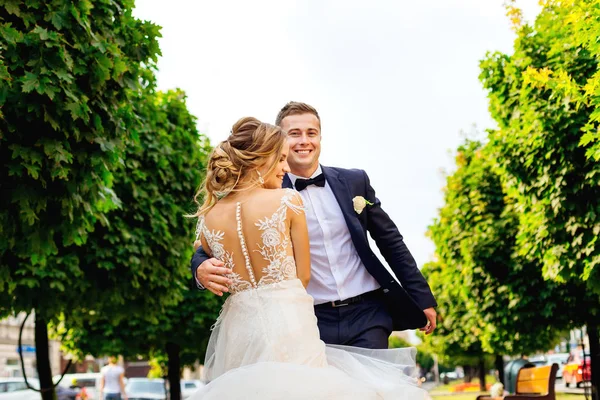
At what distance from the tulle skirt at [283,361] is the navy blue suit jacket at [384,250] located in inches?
21.4

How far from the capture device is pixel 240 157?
445 centimetres

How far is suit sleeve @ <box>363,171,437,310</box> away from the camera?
204 inches

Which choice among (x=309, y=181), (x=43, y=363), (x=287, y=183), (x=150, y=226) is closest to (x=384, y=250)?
(x=309, y=181)

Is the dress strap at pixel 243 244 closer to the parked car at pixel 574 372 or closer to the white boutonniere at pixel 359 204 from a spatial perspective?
the white boutonniere at pixel 359 204

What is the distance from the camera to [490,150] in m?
17.2

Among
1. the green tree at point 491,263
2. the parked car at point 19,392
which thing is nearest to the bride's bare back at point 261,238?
the green tree at point 491,263

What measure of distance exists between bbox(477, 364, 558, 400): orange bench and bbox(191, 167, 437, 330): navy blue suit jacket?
38.7 feet

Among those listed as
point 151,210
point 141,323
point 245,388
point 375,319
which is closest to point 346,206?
point 375,319

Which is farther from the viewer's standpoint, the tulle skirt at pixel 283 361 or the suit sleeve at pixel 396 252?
the suit sleeve at pixel 396 252

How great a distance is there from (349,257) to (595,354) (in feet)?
52.3

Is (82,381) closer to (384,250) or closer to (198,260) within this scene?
(384,250)

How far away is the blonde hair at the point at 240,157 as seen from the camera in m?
A: 4.45

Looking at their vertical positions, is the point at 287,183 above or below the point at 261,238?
above

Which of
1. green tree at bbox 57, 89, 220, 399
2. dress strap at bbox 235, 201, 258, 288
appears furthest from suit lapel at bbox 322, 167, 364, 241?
green tree at bbox 57, 89, 220, 399
